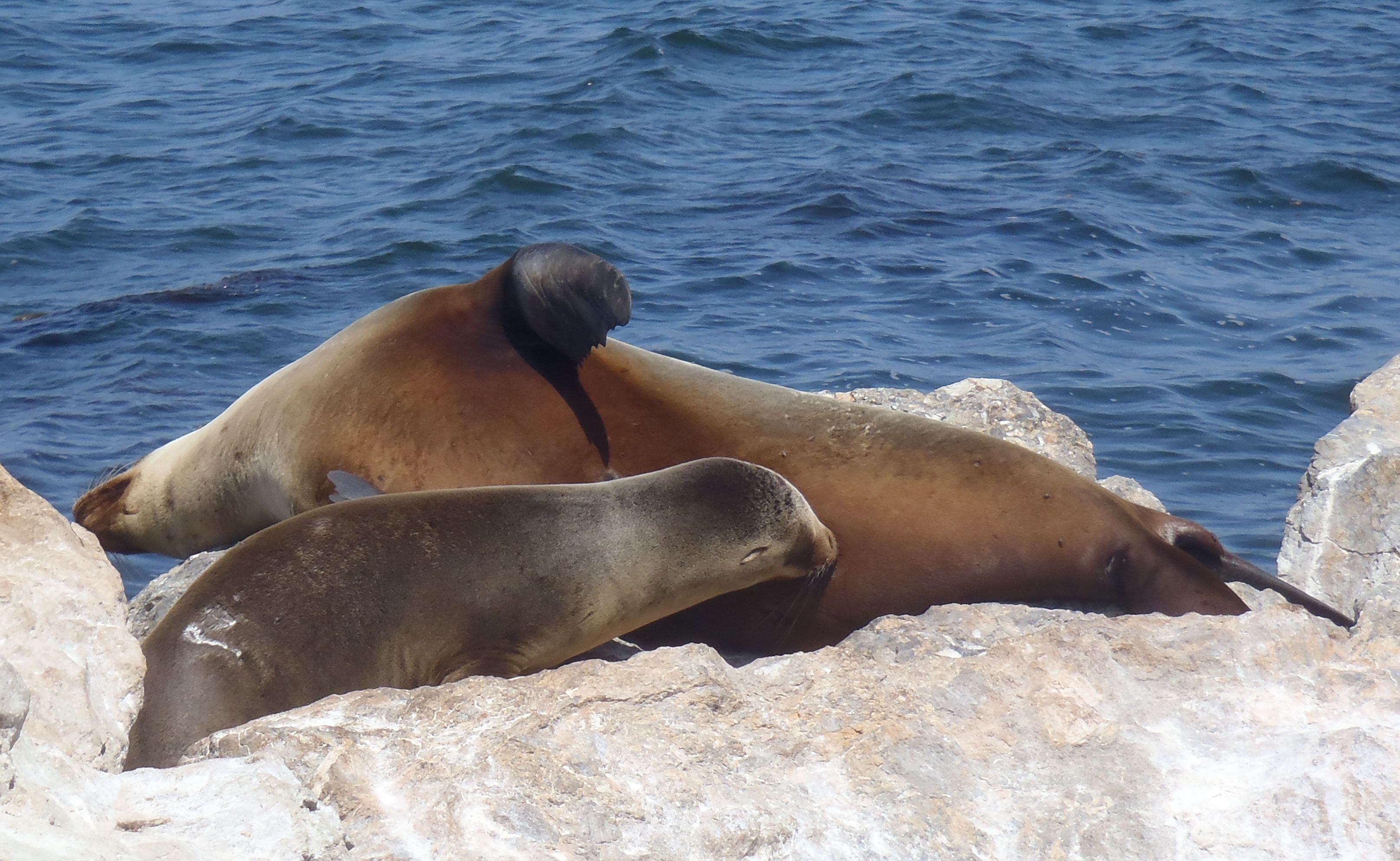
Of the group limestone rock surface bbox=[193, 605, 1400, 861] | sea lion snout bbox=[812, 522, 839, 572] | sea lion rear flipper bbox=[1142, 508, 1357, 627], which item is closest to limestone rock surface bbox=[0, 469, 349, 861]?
limestone rock surface bbox=[193, 605, 1400, 861]

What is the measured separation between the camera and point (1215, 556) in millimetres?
4648

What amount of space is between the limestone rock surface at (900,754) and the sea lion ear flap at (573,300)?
1718mm

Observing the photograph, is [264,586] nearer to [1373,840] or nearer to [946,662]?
[946,662]

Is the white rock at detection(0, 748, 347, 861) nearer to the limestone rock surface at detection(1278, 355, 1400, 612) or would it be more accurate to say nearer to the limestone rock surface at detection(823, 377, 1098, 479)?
the limestone rock surface at detection(1278, 355, 1400, 612)

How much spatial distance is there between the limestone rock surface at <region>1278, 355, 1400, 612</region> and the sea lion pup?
1859mm

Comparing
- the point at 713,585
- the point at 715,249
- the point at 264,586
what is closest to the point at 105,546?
the point at 264,586

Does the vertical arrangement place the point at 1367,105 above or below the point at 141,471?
below

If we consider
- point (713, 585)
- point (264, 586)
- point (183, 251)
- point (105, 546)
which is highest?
point (264, 586)

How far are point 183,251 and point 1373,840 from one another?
469 inches

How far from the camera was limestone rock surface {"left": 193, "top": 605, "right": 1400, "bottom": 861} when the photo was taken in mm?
2486

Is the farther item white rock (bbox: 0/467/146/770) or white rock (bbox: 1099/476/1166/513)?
white rock (bbox: 1099/476/1166/513)

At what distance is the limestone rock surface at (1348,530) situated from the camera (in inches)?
189

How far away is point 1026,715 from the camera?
9.34 ft

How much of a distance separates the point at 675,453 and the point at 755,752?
192 centimetres
